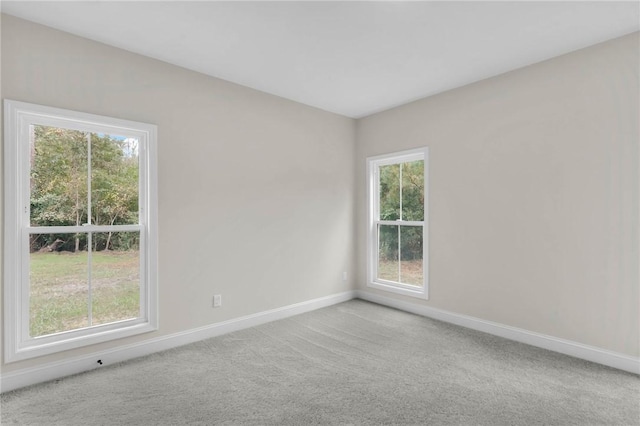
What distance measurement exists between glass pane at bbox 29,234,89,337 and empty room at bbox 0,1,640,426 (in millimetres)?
15

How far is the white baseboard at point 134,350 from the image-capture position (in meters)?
2.20

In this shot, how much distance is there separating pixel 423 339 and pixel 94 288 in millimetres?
2953

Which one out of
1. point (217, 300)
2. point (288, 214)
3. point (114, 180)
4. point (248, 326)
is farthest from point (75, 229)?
point (288, 214)

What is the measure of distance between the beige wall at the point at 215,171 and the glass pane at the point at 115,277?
21 centimetres

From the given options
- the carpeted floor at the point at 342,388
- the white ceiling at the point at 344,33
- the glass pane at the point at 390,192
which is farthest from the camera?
the glass pane at the point at 390,192

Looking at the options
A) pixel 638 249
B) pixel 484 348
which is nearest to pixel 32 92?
pixel 484 348

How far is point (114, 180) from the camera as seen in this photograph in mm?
2660

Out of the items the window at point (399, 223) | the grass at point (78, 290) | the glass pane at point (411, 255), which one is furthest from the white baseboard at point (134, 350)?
the glass pane at point (411, 255)

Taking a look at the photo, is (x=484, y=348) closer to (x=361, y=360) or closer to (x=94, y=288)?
(x=361, y=360)

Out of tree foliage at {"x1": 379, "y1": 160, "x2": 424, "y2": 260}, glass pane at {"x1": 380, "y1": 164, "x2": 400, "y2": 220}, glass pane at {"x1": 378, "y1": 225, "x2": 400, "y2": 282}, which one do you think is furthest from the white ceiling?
glass pane at {"x1": 378, "y1": 225, "x2": 400, "y2": 282}

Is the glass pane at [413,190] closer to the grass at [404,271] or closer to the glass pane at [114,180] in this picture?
the grass at [404,271]

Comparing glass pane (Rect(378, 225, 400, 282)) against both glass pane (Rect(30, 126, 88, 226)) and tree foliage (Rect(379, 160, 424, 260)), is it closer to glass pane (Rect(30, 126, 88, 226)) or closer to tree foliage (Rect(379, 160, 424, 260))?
tree foliage (Rect(379, 160, 424, 260))

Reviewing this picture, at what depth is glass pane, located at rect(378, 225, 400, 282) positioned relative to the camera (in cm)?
420

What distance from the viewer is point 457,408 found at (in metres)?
1.99
